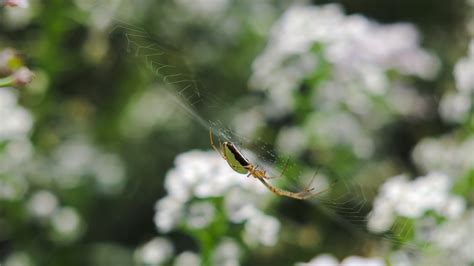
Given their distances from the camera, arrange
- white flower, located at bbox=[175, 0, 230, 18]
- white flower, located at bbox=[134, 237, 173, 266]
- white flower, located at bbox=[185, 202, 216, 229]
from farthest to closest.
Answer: white flower, located at bbox=[175, 0, 230, 18] < white flower, located at bbox=[134, 237, 173, 266] < white flower, located at bbox=[185, 202, 216, 229]

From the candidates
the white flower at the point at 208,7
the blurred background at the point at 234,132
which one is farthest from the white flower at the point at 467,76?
the white flower at the point at 208,7

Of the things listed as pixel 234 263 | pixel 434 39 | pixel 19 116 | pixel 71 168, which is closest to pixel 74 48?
pixel 71 168

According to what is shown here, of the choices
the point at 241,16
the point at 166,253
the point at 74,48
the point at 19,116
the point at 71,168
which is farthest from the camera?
the point at 241,16

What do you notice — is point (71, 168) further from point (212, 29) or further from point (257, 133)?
point (212, 29)

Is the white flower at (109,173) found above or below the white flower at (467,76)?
below

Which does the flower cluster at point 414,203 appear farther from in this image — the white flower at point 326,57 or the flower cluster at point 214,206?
the white flower at point 326,57

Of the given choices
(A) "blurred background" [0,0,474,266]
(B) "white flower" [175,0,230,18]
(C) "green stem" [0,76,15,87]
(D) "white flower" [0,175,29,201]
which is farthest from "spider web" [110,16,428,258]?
(B) "white flower" [175,0,230,18]

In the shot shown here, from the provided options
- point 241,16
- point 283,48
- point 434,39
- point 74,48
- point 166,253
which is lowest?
point 166,253

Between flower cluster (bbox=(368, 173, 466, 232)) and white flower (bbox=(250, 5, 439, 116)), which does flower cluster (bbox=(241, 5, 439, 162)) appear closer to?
white flower (bbox=(250, 5, 439, 116))
